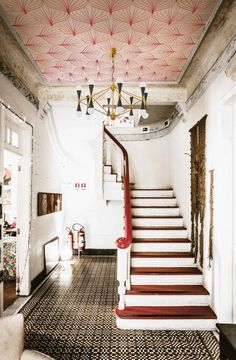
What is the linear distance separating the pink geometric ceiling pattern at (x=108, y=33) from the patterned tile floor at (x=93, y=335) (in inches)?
144

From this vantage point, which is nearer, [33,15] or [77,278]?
[33,15]

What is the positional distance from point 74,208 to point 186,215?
160 inches

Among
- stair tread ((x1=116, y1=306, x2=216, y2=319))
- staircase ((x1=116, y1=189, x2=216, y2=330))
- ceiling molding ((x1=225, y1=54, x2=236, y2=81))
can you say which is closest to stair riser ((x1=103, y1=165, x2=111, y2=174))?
staircase ((x1=116, y1=189, x2=216, y2=330))

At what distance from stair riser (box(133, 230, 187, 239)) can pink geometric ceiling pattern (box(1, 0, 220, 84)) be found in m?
2.76

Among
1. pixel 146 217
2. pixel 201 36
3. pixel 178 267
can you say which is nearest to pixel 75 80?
pixel 201 36

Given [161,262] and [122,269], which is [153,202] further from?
[122,269]

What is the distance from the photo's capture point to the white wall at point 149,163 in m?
8.84

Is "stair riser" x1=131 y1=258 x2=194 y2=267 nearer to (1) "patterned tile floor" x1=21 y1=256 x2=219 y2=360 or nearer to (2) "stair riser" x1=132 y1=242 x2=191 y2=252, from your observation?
(2) "stair riser" x1=132 y1=242 x2=191 y2=252

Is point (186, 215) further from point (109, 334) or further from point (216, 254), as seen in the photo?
point (109, 334)

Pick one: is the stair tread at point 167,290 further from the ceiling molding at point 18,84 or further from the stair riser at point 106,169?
the ceiling molding at point 18,84

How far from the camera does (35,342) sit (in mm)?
3551

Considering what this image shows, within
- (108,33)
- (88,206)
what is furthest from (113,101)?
(88,206)

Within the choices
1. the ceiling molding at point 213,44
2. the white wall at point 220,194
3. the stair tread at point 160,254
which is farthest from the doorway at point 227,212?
the stair tread at point 160,254

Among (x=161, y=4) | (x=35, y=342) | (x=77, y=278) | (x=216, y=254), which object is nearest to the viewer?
(x=161, y=4)
